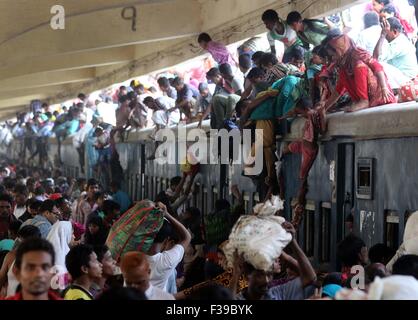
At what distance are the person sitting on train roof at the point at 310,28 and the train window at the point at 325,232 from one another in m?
2.15

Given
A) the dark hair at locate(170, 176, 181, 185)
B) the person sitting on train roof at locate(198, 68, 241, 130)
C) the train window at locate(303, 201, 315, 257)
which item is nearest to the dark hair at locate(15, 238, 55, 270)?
the train window at locate(303, 201, 315, 257)

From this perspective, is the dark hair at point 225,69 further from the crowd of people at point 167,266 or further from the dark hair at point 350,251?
the dark hair at point 350,251

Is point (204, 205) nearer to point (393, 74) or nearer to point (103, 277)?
point (393, 74)

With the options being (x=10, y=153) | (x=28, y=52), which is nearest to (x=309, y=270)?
(x=28, y=52)

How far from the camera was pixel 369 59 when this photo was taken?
37.4 feet

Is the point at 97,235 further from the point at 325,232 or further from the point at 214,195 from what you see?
the point at 214,195

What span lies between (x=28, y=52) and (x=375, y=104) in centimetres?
974

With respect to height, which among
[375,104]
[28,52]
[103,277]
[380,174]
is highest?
[28,52]

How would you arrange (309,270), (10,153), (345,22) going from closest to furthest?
(309,270)
(345,22)
(10,153)

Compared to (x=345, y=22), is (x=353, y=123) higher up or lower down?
lower down

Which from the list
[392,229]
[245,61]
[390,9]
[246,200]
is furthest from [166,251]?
[245,61]

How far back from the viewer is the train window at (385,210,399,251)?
32.3 ft

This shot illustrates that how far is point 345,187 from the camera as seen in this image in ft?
36.8

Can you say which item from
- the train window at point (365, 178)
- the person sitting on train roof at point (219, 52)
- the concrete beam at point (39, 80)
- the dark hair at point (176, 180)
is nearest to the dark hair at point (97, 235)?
the train window at point (365, 178)
